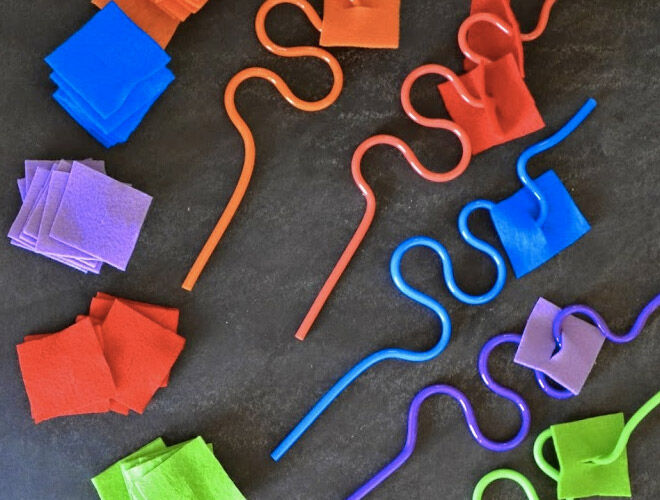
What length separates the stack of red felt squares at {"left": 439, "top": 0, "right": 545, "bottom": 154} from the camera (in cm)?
125

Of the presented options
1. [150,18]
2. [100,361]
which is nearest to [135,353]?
[100,361]

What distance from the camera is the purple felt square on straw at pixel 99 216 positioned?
3.89ft

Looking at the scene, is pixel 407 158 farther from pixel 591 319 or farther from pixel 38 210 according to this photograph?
pixel 38 210

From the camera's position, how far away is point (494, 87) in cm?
127

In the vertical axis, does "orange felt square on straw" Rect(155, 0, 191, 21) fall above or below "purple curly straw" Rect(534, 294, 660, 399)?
above

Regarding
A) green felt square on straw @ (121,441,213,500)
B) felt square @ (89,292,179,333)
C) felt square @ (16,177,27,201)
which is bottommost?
green felt square on straw @ (121,441,213,500)

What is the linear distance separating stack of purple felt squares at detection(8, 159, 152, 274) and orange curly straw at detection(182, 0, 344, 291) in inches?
4.8

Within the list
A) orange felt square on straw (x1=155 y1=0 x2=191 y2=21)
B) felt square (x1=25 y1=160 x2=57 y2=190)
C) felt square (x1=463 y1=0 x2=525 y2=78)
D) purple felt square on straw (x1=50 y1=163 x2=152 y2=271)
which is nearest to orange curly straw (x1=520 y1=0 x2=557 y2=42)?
felt square (x1=463 y1=0 x2=525 y2=78)

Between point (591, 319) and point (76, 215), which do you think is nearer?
point (76, 215)

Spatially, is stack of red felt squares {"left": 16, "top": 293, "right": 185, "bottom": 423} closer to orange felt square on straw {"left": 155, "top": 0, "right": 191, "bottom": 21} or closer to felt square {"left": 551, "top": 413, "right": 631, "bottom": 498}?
orange felt square on straw {"left": 155, "top": 0, "right": 191, "bottom": 21}

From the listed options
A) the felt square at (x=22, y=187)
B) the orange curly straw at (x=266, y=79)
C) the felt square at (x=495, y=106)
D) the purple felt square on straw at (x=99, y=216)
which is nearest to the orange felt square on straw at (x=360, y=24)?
the orange curly straw at (x=266, y=79)

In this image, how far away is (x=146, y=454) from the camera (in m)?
1.21

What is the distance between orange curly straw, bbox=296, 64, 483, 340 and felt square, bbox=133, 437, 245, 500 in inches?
9.4

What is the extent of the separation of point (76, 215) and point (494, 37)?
0.73 m
